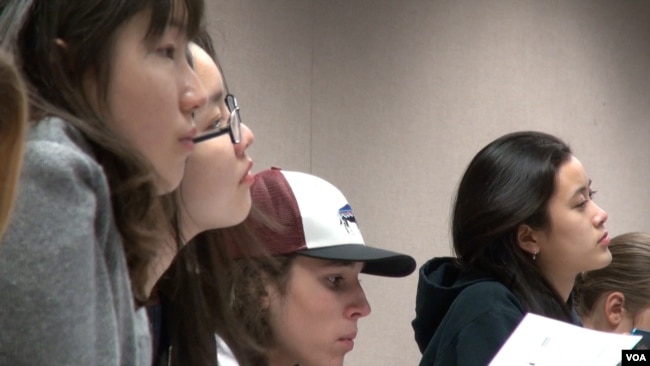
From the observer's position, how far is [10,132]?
69 centimetres

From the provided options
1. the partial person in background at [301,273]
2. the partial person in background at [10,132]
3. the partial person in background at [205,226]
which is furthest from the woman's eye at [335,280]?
the partial person in background at [10,132]

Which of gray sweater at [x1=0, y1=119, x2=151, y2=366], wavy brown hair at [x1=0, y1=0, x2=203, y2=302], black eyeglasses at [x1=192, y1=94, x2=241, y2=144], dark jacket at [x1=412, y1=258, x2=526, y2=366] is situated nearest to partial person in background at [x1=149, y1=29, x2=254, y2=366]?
black eyeglasses at [x1=192, y1=94, x2=241, y2=144]

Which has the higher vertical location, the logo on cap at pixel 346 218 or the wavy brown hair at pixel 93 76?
the wavy brown hair at pixel 93 76

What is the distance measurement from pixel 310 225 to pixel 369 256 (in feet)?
0.42

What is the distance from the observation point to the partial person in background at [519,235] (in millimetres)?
2234

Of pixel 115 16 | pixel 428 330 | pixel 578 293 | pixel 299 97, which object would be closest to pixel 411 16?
pixel 299 97

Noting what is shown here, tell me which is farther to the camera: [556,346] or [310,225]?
[310,225]

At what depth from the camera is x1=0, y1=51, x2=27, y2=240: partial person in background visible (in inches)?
26.7

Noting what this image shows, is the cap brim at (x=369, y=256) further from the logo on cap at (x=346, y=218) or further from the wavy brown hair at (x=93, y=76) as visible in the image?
the wavy brown hair at (x=93, y=76)

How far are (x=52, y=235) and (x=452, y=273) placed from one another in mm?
1674

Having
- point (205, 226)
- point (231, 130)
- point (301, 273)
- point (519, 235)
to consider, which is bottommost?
point (519, 235)

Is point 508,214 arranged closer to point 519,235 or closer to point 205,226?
point 519,235

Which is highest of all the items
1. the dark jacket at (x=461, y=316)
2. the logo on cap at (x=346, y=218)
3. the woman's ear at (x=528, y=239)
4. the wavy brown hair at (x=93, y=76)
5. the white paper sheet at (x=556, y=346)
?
the wavy brown hair at (x=93, y=76)

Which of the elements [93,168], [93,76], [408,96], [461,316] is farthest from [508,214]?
[93,168]
